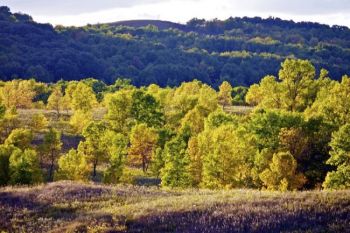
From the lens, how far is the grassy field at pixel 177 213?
15.2 meters

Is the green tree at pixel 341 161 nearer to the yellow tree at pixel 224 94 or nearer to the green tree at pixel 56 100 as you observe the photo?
the yellow tree at pixel 224 94

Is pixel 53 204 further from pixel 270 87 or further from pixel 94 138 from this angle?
pixel 270 87

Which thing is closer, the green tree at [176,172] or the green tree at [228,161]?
the green tree at [228,161]

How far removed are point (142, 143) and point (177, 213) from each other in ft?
184

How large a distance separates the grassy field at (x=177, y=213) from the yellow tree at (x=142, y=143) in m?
49.8

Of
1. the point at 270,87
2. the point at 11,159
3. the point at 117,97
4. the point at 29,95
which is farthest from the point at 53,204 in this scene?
the point at 29,95

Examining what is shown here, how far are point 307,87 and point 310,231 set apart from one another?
5945 centimetres

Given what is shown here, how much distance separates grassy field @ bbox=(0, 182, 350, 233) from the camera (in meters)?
15.2

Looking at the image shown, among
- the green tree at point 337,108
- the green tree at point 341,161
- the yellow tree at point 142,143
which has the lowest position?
the yellow tree at point 142,143

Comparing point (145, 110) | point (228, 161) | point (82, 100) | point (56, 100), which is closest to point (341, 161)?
point (228, 161)

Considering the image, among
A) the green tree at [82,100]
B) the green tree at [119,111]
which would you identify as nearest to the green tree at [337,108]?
the green tree at [119,111]

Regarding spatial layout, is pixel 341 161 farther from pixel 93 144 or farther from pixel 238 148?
pixel 93 144

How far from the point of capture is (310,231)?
14.0 metres

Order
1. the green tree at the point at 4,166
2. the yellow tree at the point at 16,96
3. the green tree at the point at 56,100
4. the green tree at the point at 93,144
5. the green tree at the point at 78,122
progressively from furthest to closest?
the green tree at the point at 56,100
the yellow tree at the point at 16,96
the green tree at the point at 78,122
the green tree at the point at 93,144
the green tree at the point at 4,166
